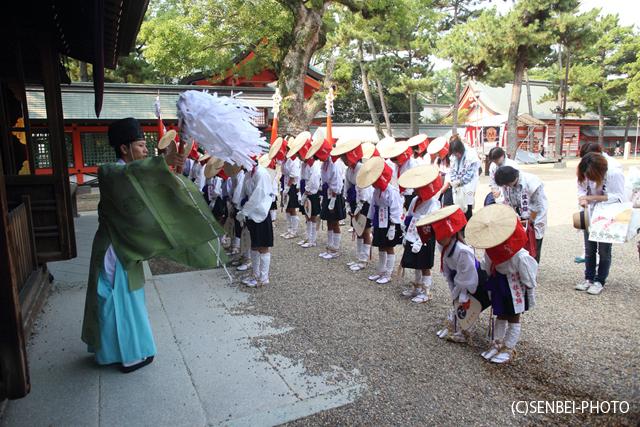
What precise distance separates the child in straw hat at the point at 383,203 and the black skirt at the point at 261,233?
129cm

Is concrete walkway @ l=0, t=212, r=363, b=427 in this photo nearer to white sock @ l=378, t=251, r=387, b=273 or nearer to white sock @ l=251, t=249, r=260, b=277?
white sock @ l=251, t=249, r=260, b=277

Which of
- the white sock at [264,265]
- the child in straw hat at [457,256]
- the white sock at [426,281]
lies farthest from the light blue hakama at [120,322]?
the white sock at [426,281]

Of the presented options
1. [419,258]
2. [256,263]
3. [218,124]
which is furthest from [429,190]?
[256,263]

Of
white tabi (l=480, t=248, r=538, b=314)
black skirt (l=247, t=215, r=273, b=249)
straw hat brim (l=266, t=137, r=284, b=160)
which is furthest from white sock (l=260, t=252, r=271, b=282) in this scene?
white tabi (l=480, t=248, r=538, b=314)

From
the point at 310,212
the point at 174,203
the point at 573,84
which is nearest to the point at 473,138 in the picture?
the point at 573,84

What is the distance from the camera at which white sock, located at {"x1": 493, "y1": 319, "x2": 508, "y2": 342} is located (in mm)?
3371

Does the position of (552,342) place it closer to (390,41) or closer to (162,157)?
(162,157)

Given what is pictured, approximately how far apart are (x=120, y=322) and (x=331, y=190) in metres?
4.37

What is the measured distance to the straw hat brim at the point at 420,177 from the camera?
412 cm

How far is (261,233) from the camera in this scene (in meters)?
5.04

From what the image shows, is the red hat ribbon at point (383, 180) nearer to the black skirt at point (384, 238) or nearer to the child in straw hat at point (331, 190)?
the black skirt at point (384, 238)

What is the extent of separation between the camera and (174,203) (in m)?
2.99

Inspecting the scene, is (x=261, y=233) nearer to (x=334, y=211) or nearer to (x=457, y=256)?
(x=334, y=211)

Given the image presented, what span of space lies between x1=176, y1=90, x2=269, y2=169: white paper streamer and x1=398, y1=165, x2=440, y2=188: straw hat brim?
182cm
